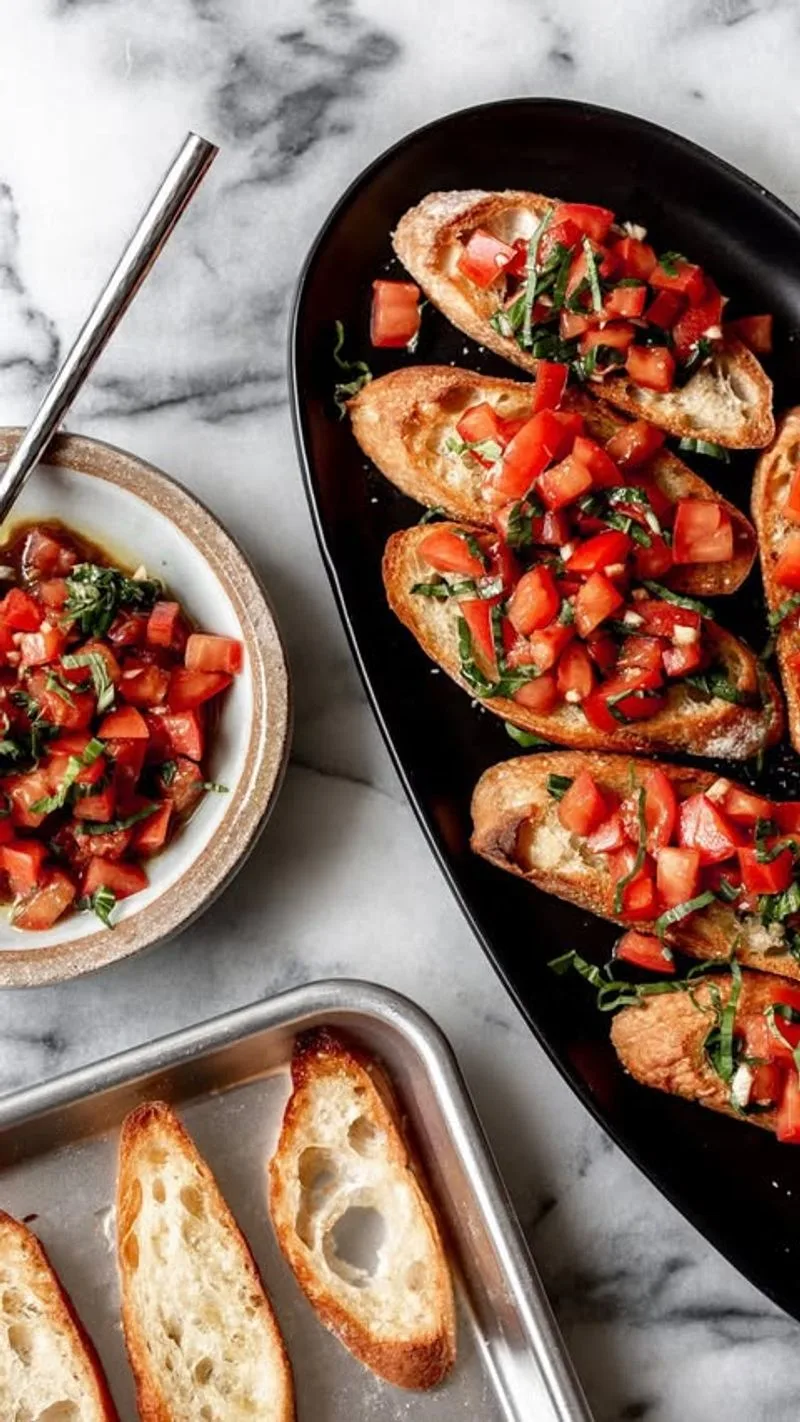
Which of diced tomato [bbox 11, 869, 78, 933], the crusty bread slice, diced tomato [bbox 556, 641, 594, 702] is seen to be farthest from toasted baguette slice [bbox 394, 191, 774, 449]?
the crusty bread slice

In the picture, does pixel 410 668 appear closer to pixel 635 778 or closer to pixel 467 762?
pixel 467 762

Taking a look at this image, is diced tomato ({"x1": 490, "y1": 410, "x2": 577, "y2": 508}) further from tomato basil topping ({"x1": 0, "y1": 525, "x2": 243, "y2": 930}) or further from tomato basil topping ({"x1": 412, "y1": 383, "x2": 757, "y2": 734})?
tomato basil topping ({"x1": 0, "y1": 525, "x2": 243, "y2": 930})

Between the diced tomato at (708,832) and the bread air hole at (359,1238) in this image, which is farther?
the bread air hole at (359,1238)

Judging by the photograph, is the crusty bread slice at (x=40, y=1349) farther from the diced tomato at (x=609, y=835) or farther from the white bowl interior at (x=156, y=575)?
the diced tomato at (x=609, y=835)

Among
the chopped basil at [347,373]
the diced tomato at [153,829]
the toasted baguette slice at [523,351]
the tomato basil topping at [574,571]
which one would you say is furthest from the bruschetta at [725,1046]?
the chopped basil at [347,373]

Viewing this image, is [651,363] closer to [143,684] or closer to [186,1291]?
[143,684]
